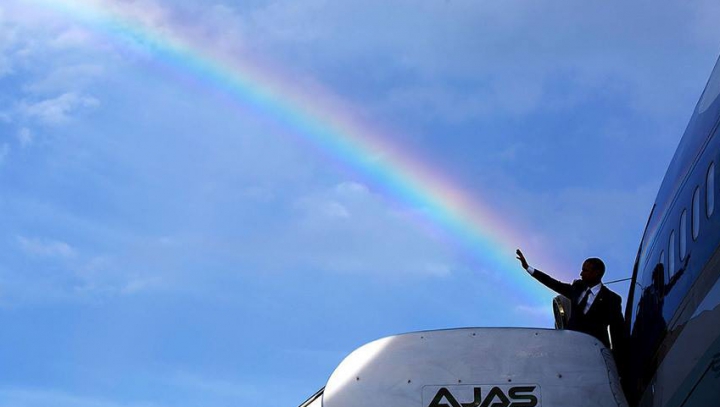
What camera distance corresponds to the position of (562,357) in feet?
22.5

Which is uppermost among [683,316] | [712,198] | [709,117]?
[709,117]

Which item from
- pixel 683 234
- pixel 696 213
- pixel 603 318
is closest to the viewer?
pixel 696 213

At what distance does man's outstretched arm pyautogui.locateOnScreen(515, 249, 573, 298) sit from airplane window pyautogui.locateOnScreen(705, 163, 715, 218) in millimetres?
2686

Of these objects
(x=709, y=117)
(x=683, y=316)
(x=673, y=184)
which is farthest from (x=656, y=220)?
(x=683, y=316)

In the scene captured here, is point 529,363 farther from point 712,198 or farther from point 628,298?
point 628,298

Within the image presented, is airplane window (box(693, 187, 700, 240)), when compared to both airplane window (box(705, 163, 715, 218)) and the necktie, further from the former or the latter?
the necktie

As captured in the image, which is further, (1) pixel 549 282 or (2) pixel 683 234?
(1) pixel 549 282

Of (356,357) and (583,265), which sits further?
(583,265)

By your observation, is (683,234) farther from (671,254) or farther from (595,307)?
(595,307)

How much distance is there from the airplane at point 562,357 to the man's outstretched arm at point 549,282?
154 centimetres

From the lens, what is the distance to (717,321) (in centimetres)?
529

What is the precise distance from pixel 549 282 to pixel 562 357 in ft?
8.65

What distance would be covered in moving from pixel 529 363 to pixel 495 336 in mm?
344

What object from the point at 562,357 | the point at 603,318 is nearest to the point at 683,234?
the point at 562,357
